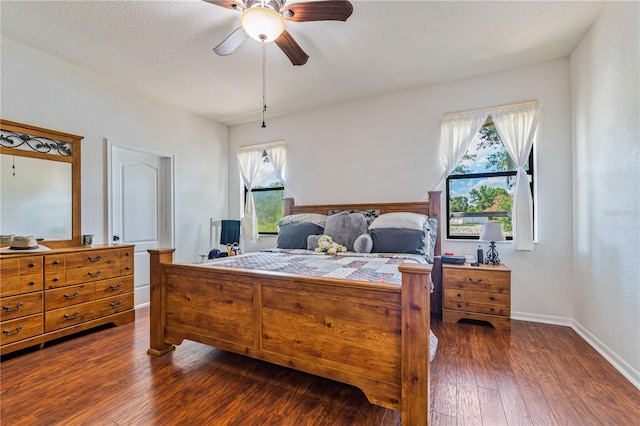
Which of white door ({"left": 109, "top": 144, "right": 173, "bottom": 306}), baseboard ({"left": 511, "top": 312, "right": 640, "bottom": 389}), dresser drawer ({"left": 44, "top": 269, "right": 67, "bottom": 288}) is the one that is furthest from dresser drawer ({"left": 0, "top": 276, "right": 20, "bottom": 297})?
baseboard ({"left": 511, "top": 312, "right": 640, "bottom": 389})

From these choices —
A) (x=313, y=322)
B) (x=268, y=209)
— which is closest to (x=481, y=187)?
(x=313, y=322)

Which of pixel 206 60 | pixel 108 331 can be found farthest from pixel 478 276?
pixel 108 331

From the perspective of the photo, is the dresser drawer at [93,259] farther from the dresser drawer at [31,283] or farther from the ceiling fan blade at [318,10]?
the ceiling fan blade at [318,10]

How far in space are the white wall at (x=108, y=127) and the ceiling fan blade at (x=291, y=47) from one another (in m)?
2.36

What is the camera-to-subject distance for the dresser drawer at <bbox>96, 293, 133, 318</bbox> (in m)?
2.81

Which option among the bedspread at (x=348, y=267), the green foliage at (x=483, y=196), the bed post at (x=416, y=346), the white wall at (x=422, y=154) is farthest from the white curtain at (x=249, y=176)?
the bed post at (x=416, y=346)

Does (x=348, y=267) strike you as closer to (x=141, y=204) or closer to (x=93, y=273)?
(x=93, y=273)

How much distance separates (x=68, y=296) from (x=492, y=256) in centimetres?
417

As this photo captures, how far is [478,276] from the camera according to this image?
9.11 feet

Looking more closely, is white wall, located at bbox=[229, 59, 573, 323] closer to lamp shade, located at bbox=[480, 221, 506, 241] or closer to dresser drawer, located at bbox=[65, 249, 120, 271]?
lamp shade, located at bbox=[480, 221, 506, 241]

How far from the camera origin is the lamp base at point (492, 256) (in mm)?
2951

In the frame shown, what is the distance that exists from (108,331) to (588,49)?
5127 millimetres

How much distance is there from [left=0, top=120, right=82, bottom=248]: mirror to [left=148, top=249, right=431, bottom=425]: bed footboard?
1.41 m

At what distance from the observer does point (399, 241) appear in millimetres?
2885
